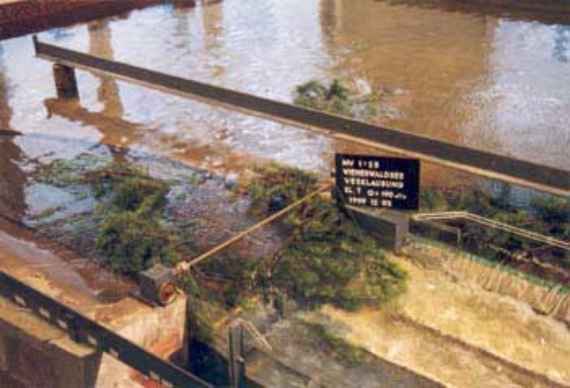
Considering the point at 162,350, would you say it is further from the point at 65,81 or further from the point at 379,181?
the point at 65,81

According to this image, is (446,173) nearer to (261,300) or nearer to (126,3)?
(261,300)

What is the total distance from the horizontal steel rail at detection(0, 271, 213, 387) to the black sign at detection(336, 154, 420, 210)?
1784 mm

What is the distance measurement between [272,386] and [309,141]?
3.22 m

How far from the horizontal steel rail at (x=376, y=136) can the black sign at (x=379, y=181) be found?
32 cm

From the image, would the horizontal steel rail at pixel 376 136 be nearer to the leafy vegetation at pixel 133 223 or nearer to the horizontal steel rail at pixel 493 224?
the horizontal steel rail at pixel 493 224

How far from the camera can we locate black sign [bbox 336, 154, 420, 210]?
14.4 feet

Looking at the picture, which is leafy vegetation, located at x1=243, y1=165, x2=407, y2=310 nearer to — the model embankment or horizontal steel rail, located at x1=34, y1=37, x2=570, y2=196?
horizontal steel rail, located at x1=34, y1=37, x2=570, y2=196

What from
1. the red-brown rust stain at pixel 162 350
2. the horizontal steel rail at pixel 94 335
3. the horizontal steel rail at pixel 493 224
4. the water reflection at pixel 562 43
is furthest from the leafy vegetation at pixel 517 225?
the water reflection at pixel 562 43

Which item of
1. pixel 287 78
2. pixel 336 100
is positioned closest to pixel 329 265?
pixel 336 100

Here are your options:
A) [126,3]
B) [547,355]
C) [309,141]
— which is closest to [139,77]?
[309,141]

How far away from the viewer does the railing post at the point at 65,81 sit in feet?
25.2

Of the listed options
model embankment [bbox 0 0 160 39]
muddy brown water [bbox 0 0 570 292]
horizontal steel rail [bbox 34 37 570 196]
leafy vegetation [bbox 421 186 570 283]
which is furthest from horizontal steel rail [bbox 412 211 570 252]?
model embankment [bbox 0 0 160 39]

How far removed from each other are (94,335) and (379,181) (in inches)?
74.3

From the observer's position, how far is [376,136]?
4.86 meters
